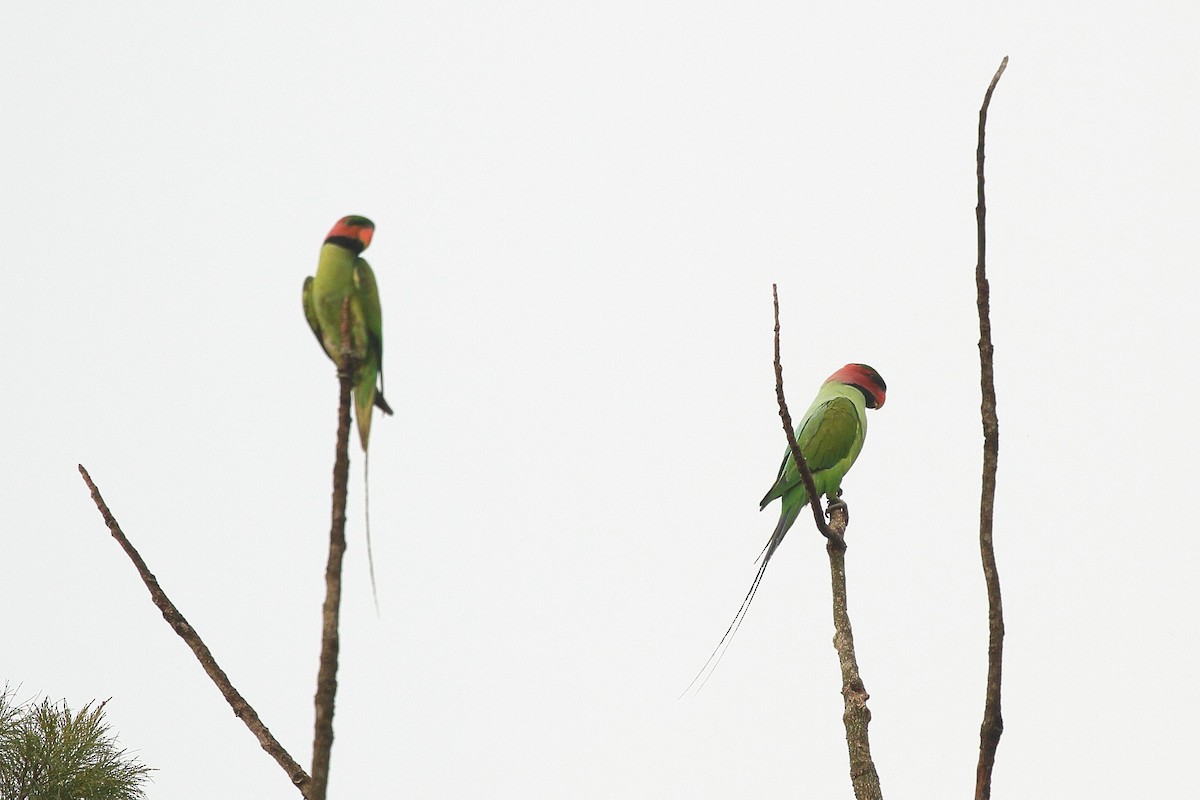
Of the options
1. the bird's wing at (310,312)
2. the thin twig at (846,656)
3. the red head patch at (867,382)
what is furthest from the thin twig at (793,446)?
the red head patch at (867,382)

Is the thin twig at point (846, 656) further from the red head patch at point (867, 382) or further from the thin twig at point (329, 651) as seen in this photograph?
the red head patch at point (867, 382)

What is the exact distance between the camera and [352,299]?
10.9 ft

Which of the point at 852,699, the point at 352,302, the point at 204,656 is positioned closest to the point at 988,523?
the point at 852,699

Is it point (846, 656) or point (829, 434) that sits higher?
point (829, 434)

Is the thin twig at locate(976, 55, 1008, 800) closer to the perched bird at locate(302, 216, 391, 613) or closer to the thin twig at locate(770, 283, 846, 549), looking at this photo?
the thin twig at locate(770, 283, 846, 549)

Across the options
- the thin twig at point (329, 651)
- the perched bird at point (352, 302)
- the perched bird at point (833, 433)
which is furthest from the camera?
the perched bird at point (833, 433)

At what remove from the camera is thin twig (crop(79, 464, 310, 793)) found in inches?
93.4

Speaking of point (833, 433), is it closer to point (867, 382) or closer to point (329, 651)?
point (867, 382)

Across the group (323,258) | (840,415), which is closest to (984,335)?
(323,258)

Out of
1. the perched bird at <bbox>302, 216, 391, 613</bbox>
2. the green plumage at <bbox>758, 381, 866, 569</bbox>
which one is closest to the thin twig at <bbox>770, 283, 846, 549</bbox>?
the perched bird at <bbox>302, 216, 391, 613</bbox>

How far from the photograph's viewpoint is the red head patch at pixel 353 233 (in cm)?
344

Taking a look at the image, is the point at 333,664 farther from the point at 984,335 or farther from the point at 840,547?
the point at 840,547

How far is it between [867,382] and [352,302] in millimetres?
3996

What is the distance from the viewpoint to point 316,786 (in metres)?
1.61
